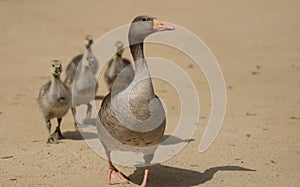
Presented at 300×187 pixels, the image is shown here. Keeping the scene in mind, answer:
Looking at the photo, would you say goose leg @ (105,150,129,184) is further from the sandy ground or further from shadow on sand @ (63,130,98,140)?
shadow on sand @ (63,130,98,140)

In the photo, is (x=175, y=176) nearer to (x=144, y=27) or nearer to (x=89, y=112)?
(x=144, y=27)

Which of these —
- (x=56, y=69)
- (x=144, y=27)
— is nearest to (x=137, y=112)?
(x=144, y=27)

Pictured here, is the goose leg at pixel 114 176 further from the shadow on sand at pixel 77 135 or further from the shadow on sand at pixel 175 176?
the shadow on sand at pixel 77 135

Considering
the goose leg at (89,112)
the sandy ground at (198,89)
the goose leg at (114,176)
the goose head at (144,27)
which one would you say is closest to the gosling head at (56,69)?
the sandy ground at (198,89)

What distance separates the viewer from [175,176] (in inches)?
283

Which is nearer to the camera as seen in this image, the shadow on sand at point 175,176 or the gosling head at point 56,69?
the shadow on sand at point 175,176

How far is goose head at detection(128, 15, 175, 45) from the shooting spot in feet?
21.4

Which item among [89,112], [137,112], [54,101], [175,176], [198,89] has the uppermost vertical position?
[137,112]

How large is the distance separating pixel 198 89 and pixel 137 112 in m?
6.31

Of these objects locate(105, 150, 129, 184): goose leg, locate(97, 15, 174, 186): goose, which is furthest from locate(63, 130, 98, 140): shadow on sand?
locate(97, 15, 174, 186): goose

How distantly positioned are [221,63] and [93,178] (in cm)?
876

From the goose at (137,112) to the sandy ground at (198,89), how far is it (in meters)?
0.83

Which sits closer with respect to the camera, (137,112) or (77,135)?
(137,112)

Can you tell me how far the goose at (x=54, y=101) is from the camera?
8.81 metres
